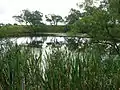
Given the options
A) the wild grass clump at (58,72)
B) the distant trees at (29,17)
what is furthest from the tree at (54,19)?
the wild grass clump at (58,72)

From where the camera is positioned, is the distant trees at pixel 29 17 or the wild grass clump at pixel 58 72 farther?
the distant trees at pixel 29 17

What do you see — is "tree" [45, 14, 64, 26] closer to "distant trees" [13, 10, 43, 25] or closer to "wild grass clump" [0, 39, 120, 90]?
"distant trees" [13, 10, 43, 25]

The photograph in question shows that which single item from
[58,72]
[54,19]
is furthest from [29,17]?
[58,72]

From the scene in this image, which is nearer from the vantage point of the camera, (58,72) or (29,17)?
(58,72)

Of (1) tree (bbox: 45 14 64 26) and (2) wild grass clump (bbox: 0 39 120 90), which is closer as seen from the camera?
(2) wild grass clump (bbox: 0 39 120 90)

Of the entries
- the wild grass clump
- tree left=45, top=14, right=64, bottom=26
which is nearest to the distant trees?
tree left=45, top=14, right=64, bottom=26

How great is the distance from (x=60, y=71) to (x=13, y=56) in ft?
2.48

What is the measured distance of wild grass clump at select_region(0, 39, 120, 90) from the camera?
4340 millimetres

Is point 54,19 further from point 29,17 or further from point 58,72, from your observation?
point 58,72

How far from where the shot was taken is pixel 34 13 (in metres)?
70.9

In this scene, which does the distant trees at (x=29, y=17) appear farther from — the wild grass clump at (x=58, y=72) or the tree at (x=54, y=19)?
the wild grass clump at (x=58, y=72)

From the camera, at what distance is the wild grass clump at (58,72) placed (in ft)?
14.2

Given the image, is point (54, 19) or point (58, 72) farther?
point (54, 19)

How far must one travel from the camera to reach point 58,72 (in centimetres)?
431
